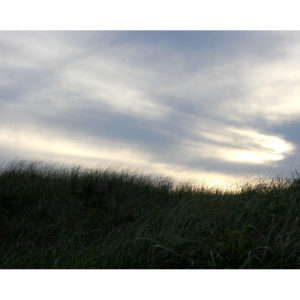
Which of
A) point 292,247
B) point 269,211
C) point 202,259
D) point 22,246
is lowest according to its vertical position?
point 22,246

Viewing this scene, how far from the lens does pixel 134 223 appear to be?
5574mm

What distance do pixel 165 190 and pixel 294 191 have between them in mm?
4997

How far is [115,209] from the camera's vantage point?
26.9 feet

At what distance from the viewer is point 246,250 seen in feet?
12.4

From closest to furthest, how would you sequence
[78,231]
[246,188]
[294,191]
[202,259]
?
[202,259] → [294,191] → [78,231] → [246,188]

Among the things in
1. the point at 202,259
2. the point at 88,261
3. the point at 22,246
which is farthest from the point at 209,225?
the point at 22,246

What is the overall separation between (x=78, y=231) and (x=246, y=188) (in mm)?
3753

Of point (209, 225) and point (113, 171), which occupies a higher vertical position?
point (113, 171)

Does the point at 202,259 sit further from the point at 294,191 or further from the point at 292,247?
the point at 294,191

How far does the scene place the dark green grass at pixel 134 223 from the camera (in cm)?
Result: 383

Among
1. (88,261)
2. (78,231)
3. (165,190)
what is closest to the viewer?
(88,261)

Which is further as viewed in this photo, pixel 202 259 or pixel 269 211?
pixel 269 211

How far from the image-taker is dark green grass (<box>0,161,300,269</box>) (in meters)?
3.83

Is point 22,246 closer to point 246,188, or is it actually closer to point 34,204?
point 34,204
